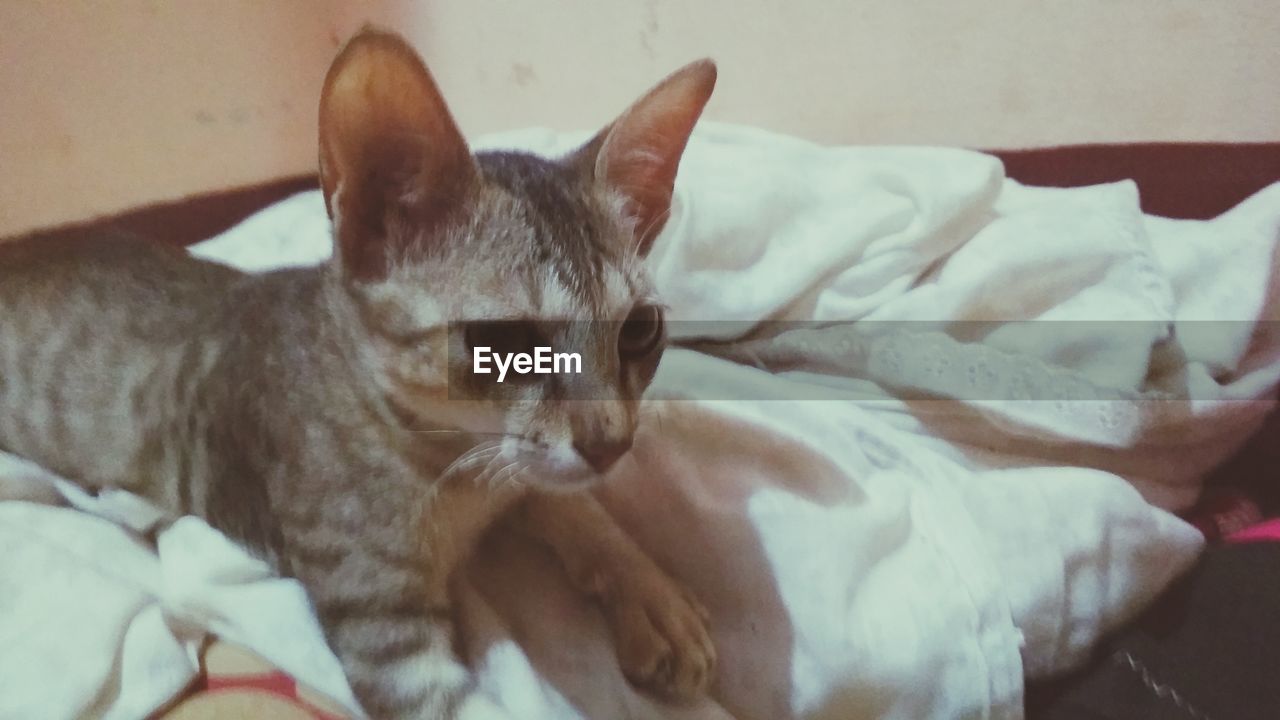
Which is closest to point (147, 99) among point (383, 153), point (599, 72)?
point (599, 72)

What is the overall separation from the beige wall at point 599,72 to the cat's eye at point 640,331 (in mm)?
676

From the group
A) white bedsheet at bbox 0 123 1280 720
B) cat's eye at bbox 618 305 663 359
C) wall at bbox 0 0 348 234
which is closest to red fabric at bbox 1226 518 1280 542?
white bedsheet at bbox 0 123 1280 720

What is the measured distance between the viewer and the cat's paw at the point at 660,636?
62cm

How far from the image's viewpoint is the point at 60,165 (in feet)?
3.80

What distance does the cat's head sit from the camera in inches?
20.3

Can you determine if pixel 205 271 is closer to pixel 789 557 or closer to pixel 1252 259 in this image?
pixel 789 557

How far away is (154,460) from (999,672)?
0.76 metres

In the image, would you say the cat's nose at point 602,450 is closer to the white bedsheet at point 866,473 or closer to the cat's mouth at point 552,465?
the cat's mouth at point 552,465

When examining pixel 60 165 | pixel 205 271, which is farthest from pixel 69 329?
pixel 60 165

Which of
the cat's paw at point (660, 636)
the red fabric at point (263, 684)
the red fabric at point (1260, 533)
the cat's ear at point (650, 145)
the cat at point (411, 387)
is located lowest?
the red fabric at point (263, 684)

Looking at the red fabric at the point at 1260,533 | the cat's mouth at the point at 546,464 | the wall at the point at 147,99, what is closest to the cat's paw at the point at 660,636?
the cat's mouth at the point at 546,464

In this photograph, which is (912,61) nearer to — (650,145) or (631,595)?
(650,145)

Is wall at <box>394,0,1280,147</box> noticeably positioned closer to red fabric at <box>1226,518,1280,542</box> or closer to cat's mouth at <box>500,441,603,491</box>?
red fabric at <box>1226,518,1280,542</box>

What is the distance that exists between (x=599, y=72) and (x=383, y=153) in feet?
2.68
